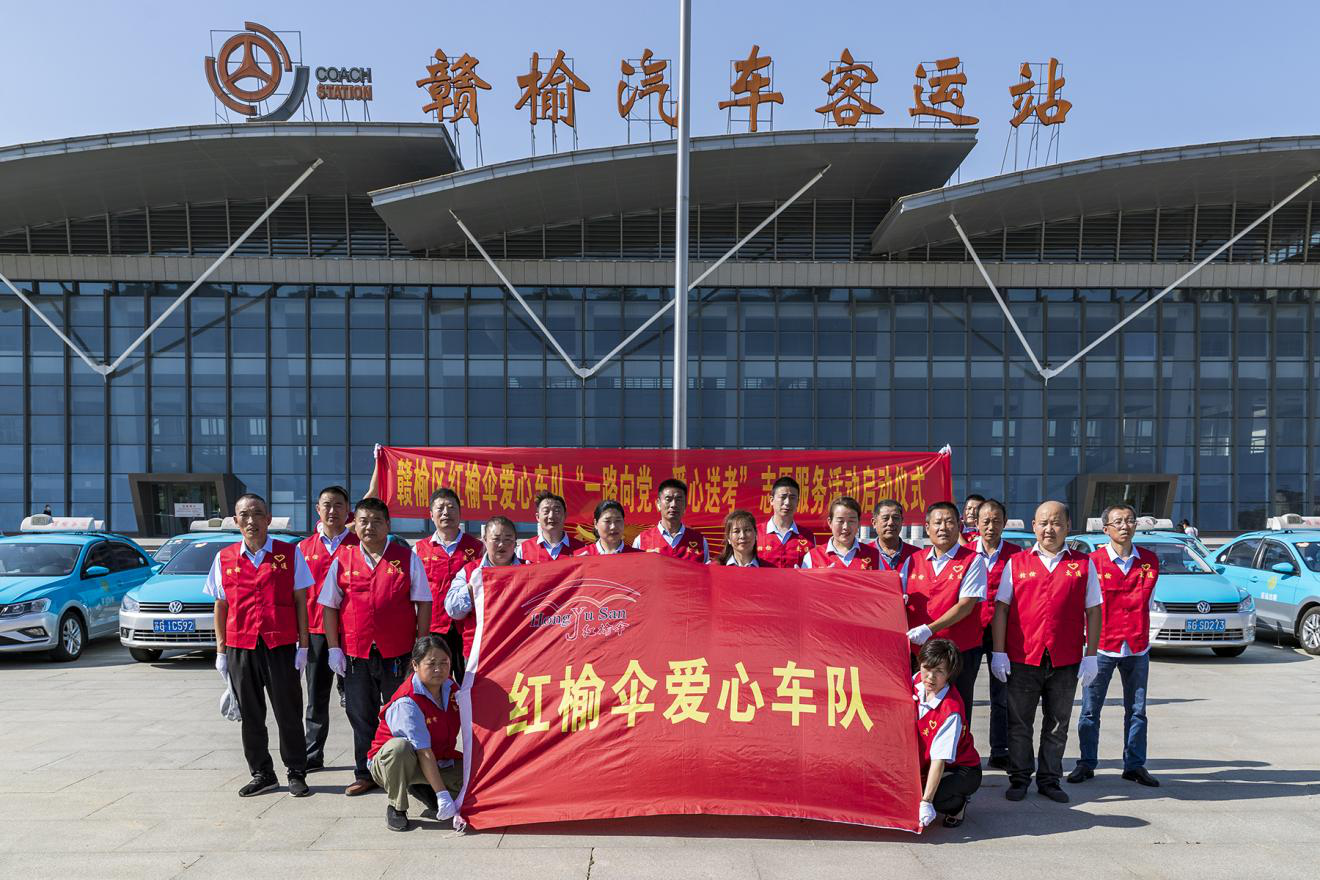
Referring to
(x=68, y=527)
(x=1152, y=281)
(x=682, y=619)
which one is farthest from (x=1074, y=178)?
(x=68, y=527)

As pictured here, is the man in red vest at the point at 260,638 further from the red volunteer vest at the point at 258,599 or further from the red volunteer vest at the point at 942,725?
the red volunteer vest at the point at 942,725

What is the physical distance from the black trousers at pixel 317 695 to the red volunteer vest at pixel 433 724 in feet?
4.16

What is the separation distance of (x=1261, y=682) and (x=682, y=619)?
763cm

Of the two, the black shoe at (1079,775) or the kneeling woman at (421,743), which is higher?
the kneeling woman at (421,743)

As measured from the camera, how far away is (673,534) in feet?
21.5

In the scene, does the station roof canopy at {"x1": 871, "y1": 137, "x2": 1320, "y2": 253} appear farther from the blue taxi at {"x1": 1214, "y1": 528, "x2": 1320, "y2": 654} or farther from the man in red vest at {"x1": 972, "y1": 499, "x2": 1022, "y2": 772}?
the man in red vest at {"x1": 972, "y1": 499, "x2": 1022, "y2": 772}

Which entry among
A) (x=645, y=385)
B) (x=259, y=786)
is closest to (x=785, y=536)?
(x=259, y=786)

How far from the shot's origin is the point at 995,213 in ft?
75.9

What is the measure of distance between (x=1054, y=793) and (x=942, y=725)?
1290 millimetres

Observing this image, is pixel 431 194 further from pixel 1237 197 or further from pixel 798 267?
pixel 1237 197

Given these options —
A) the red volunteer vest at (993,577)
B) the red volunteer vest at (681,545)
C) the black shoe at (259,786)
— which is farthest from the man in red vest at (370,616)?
the red volunteer vest at (993,577)

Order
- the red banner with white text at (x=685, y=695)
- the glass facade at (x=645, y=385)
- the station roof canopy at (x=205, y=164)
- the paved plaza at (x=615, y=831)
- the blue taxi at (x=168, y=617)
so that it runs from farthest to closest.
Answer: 1. the glass facade at (x=645, y=385)
2. the station roof canopy at (x=205, y=164)
3. the blue taxi at (x=168, y=617)
4. the red banner with white text at (x=685, y=695)
5. the paved plaza at (x=615, y=831)

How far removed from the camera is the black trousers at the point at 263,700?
5.66m

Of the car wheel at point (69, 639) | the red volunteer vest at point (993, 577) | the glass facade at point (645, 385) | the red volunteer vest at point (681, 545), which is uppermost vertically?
the glass facade at point (645, 385)
